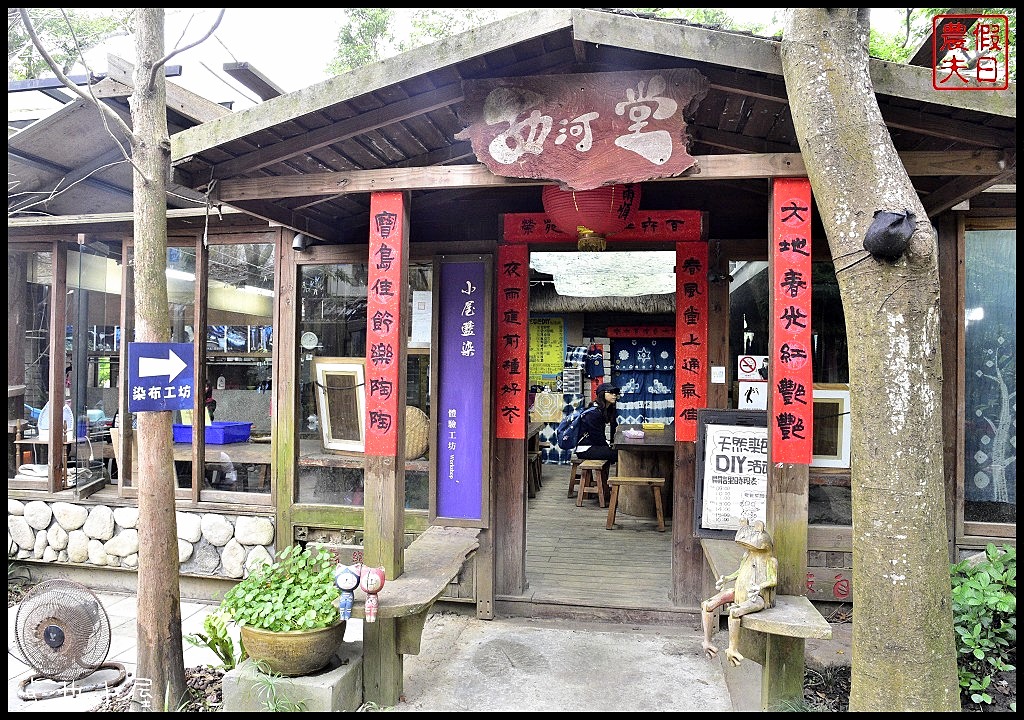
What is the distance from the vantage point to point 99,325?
6.78 metres

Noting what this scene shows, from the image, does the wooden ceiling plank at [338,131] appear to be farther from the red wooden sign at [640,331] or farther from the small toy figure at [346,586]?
the red wooden sign at [640,331]

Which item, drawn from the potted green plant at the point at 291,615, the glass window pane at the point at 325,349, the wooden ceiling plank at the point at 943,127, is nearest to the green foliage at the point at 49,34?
the glass window pane at the point at 325,349

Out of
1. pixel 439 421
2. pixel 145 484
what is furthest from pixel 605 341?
pixel 145 484

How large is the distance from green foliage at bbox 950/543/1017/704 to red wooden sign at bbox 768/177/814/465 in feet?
5.51

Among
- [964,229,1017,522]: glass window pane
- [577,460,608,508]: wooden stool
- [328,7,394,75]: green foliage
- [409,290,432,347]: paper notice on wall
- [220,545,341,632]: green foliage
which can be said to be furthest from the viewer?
[328,7,394,75]: green foliage

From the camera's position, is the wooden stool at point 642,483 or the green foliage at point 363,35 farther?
the green foliage at point 363,35

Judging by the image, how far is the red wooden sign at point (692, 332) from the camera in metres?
5.50

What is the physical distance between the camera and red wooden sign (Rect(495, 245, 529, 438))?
5.78 meters

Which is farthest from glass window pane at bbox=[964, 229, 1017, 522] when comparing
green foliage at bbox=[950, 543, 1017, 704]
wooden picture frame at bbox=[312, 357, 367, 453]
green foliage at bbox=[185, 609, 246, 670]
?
green foliage at bbox=[185, 609, 246, 670]

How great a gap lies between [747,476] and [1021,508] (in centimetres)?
179

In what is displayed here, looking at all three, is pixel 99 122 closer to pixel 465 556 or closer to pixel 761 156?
A: pixel 465 556

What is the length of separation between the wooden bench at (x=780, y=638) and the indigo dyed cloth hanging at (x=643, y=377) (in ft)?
29.2

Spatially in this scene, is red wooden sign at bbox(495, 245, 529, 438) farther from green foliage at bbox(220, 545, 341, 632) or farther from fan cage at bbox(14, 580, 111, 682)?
fan cage at bbox(14, 580, 111, 682)

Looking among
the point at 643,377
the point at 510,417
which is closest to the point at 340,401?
the point at 510,417
